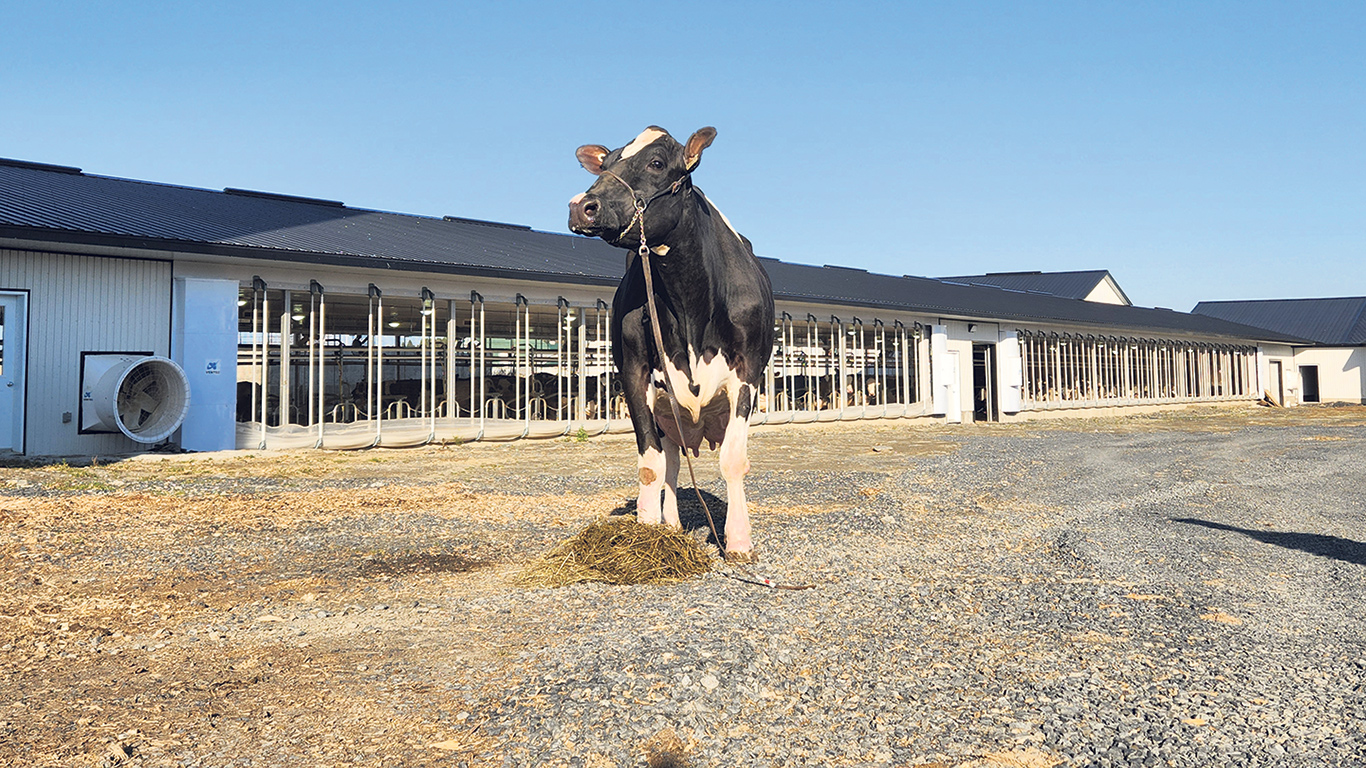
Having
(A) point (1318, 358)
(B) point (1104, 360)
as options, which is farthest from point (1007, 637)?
(A) point (1318, 358)

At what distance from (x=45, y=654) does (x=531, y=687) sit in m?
2.31

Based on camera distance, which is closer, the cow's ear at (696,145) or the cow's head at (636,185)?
the cow's head at (636,185)

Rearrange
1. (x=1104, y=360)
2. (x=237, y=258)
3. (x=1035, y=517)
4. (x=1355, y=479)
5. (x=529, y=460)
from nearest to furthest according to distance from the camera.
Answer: (x=1035, y=517), (x=1355, y=479), (x=529, y=460), (x=237, y=258), (x=1104, y=360)

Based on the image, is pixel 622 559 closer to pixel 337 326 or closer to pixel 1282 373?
pixel 337 326

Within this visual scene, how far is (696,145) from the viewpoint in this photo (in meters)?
4.75

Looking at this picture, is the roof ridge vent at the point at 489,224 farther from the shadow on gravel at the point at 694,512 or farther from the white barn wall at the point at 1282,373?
the white barn wall at the point at 1282,373

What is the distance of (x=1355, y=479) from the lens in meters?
10.6

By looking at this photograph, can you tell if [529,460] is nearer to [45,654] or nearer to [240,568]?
[240,568]

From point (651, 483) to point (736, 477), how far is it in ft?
1.90

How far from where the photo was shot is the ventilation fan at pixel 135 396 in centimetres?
1242

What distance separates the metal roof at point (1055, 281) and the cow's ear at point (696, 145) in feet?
151

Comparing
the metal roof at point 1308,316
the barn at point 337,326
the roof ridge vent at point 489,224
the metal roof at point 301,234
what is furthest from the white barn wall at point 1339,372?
the roof ridge vent at point 489,224

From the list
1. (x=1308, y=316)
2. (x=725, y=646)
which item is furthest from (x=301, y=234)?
(x=1308, y=316)

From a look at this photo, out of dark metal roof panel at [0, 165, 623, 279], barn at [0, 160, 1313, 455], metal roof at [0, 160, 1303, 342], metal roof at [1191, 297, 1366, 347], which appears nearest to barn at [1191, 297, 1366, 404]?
metal roof at [1191, 297, 1366, 347]
